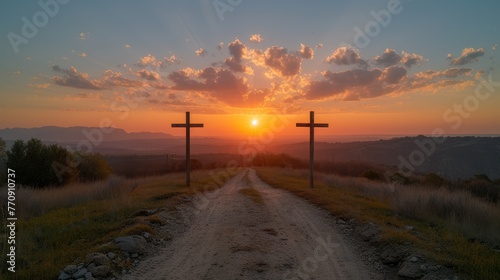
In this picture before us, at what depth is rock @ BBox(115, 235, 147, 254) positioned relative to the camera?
26.2 ft

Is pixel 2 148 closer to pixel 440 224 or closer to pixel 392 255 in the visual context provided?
pixel 392 255

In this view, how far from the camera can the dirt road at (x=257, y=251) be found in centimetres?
699

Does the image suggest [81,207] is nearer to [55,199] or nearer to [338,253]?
[55,199]

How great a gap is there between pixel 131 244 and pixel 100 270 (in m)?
1.49

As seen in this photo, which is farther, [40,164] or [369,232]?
[40,164]

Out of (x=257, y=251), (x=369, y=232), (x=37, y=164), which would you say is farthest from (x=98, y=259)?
(x=37, y=164)

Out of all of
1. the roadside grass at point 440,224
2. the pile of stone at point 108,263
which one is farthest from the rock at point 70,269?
the roadside grass at point 440,224

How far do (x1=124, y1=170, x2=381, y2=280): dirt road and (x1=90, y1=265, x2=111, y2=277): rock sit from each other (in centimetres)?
44

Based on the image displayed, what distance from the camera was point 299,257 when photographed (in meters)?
7.92

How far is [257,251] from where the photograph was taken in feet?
26.7

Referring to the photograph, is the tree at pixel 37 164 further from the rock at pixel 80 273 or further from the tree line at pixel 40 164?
the rock at pixel 80 273

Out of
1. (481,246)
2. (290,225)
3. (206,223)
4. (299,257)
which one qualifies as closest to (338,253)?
(299,257)


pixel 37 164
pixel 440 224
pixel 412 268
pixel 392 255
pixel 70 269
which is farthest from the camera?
pixel 37 164

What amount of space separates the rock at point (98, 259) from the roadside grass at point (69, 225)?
12.8 inches
